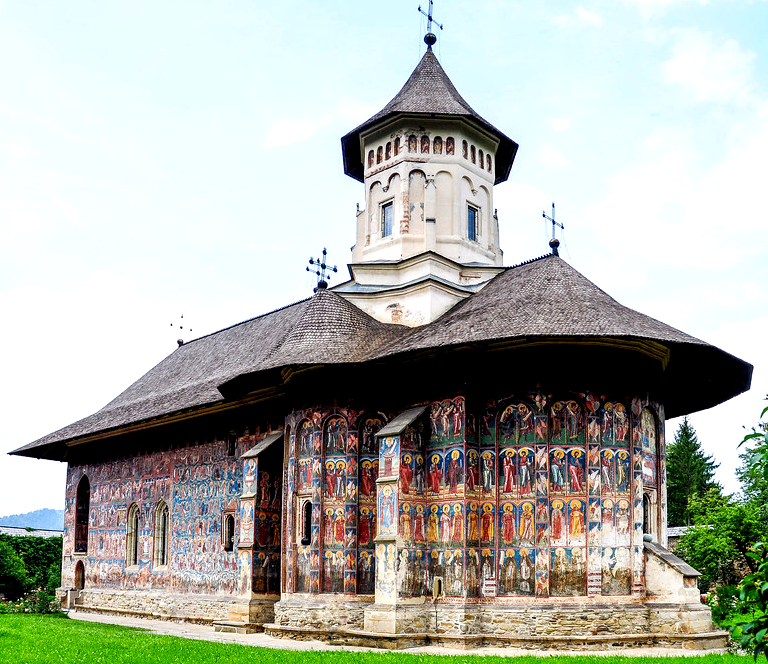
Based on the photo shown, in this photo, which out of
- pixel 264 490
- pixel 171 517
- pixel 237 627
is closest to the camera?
pixel 237 627

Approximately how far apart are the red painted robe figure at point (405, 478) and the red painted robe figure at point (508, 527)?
5.95ft

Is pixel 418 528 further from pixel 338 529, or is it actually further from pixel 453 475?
pixel 338 529

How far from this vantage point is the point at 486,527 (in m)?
16.8

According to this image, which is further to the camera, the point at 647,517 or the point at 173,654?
the point at 647,517

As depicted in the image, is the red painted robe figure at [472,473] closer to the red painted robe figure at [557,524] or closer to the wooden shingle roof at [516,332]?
the red painted robe figure at [557,524]

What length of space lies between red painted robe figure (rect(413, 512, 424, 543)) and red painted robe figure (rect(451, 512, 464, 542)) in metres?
0.61

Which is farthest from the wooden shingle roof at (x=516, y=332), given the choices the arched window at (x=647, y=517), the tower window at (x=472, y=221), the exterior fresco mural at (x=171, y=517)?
the arched window at (x=647, y=517)

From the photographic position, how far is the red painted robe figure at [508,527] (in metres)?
16.6

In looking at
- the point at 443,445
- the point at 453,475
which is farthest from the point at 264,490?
the point at 453,475

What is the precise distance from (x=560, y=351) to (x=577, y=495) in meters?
2.60

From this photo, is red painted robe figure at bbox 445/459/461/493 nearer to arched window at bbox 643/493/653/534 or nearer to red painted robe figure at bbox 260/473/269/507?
arched window at bbox 643/493/653/534

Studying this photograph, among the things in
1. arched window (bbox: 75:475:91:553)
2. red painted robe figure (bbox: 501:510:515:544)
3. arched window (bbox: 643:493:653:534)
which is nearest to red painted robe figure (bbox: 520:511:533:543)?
red painted robe figure (bbox: 501:510:515:544)

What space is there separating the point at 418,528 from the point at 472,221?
915 centimetres

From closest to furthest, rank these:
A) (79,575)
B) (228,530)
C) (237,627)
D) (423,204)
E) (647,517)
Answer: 1. (647,517)
2. (237,627)
3. (228,530)
4. (423,204)
5. (79,575)
